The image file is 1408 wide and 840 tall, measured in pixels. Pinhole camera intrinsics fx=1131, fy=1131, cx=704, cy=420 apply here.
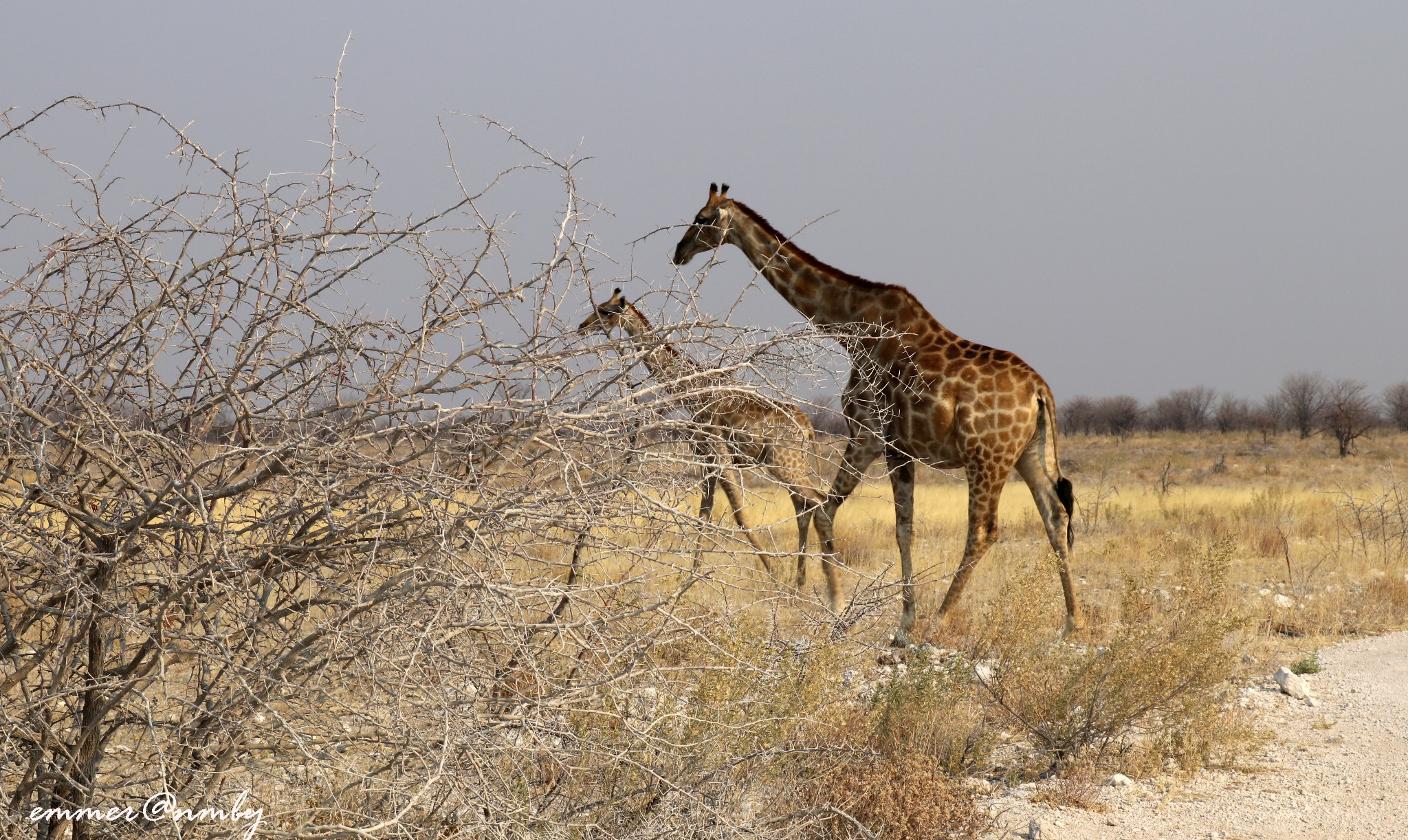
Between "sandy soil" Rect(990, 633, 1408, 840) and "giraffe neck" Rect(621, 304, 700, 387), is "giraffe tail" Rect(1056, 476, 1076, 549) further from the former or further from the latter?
"giraffe neck" Rect(621, 304, 700, 387)

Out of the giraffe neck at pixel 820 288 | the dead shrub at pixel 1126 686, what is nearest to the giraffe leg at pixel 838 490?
the giraffe neck at pixel 820 288

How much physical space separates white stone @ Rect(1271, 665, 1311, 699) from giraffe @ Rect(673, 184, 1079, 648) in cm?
124

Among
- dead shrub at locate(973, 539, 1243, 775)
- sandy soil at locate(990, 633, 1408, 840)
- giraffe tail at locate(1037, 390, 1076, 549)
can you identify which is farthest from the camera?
giraffe tail at locate(1037, 390, 1076, 549)

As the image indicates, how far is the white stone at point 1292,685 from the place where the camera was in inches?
237

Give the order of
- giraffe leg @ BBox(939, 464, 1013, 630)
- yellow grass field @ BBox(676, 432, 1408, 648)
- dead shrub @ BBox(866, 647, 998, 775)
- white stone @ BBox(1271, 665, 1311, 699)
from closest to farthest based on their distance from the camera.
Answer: dead shrub @ BBox(866, 647, 998, 775) < white stone @ BBox(1271, 665, 1311, 699) < giraffe leg @ BBox(939, 464, 1013, 630) < yellow grass field @ BBox(676, 432, 1408, 648)

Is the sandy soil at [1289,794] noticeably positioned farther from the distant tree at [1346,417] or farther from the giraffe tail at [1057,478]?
the distant tree at [1346,417]

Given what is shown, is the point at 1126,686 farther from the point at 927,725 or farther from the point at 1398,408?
the point at 1398,408

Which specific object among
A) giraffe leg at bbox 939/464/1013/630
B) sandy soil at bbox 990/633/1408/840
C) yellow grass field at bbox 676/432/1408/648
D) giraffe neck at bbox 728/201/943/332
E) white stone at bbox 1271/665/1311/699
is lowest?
sandy soil at bbox 990/633/1408/840

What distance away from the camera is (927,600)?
8.00 metres

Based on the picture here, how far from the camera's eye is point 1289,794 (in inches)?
181

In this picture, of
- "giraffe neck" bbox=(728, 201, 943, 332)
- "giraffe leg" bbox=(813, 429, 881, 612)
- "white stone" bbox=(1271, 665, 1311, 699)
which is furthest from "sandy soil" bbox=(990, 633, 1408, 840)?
"giraffe neck" bbox=(728, 201, 943, 332)

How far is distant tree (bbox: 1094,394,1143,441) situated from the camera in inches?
1630

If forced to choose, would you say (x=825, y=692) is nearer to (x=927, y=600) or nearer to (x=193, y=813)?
(x=193, y=813)

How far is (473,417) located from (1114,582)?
7.36 metres
